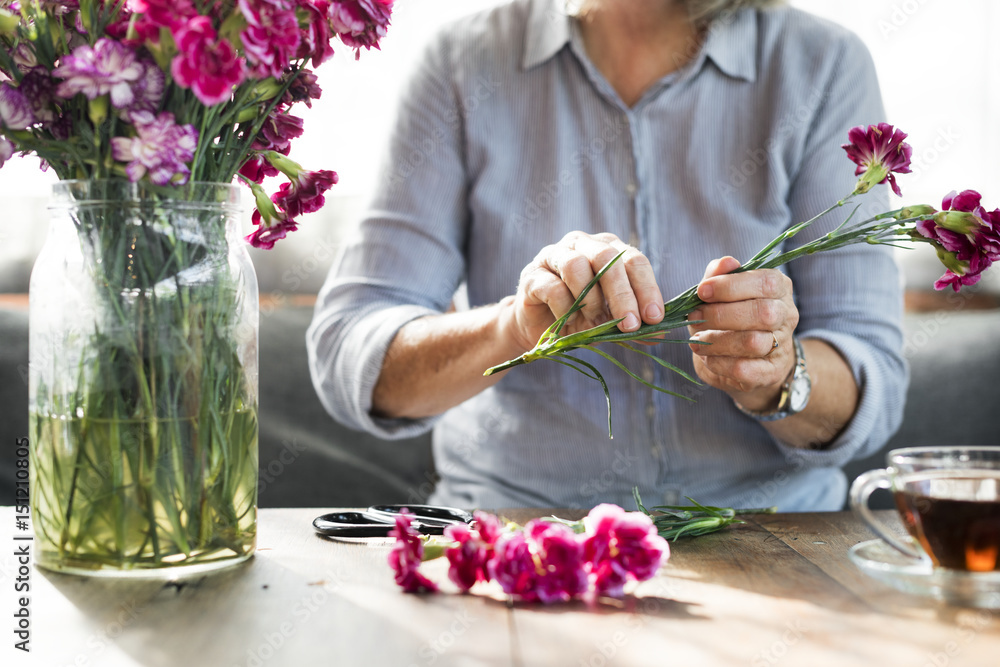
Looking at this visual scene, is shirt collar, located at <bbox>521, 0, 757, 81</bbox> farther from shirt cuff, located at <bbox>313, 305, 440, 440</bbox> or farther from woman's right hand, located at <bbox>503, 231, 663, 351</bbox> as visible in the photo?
woman's right hand, located at <bbox>503, 231, 663, 351</bbox>

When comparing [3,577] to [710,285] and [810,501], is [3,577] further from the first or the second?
[810,501]

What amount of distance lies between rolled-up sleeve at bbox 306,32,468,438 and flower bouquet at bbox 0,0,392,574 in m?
0.48

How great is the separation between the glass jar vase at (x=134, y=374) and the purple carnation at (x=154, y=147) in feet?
0.06

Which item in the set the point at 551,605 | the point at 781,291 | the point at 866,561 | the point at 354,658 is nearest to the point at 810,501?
the point at 781,291

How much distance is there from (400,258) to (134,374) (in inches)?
24.4

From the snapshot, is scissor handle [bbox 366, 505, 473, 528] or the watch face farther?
the watch face

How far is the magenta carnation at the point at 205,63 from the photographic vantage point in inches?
18.2

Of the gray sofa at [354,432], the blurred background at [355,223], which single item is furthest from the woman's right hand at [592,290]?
the gray sofa at [354,432]

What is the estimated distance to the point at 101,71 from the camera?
1.58 ft

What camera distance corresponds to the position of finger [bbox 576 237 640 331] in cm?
65

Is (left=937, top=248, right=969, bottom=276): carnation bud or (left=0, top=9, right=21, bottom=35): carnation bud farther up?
(left=0, top=9, right=21, bottom=35): carnation bud

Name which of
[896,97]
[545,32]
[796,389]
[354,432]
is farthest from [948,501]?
[896,97]

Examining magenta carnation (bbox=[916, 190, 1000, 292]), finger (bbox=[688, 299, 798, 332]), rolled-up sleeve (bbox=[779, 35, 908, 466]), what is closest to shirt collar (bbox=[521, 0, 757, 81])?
rolled-up sleeve (bbox=[779, 35, 908, 466])

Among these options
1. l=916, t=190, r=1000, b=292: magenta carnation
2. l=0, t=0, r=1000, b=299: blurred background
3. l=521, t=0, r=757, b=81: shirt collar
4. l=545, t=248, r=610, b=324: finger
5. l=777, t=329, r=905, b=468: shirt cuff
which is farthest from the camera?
l=0, t=0, r=1000, b=299: blurred background
